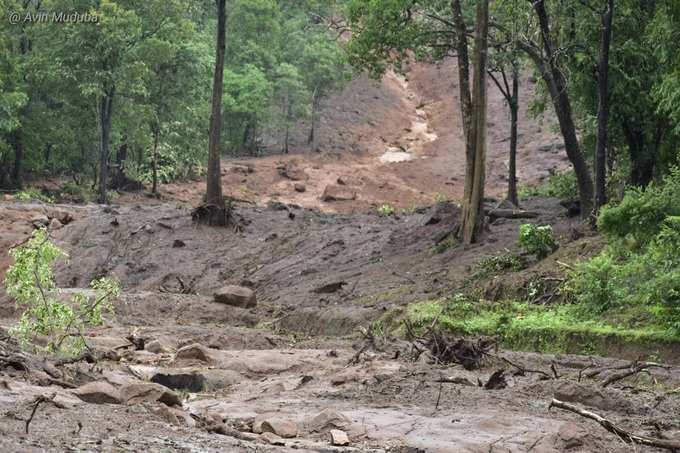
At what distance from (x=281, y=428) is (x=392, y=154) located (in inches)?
1974

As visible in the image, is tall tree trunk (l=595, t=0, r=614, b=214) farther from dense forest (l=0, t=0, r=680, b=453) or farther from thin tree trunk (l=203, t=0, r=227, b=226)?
thin tree trunk (l=203, t=0, r=227, b=226)

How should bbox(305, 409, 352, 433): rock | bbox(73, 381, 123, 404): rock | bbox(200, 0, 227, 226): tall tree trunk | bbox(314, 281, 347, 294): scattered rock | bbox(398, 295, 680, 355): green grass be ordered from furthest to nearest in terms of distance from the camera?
bbox(200, 0, 227, 226): tall tree trunk → bbox(314, 281, 347, 294): scattered rock → bbox(398, 295, 680, 355): green grass → bbox(305, 409, 352, 433): rock → bbox(73, 381, 123, 404): rock

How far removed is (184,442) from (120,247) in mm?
20019

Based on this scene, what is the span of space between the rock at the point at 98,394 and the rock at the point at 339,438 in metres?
A: 1.72

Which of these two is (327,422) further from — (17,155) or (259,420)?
(17,155)

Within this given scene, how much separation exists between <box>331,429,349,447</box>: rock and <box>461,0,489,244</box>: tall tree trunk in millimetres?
12920

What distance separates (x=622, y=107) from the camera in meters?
21.9

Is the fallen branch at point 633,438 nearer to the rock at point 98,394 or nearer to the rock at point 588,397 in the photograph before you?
the rock at point 588,397

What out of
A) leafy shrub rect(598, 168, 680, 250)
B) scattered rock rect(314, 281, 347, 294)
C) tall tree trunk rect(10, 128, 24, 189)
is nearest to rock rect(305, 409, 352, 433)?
leafy shrub rect(598, 168, 680, 250)

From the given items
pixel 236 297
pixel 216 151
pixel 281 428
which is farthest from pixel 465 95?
pixel 281 428

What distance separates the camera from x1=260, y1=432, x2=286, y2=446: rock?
763cm

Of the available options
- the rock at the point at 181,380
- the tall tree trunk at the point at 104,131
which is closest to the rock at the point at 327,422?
the rock at the point at 181,380

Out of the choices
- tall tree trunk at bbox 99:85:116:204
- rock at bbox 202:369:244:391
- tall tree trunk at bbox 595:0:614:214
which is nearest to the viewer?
rock at bbox 202:369:244:391

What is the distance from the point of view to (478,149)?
2081 cm
